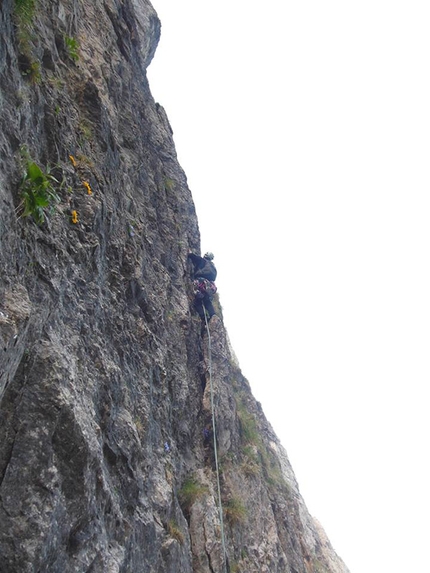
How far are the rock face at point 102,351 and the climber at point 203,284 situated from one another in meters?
0.37

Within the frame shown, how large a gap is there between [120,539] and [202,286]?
7977 mm

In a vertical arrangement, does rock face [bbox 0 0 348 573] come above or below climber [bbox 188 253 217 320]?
below

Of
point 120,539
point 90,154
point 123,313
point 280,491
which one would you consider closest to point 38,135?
point 90,154

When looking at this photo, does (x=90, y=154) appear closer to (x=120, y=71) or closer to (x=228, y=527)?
(x=120, y=71)

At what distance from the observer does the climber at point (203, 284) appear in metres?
12.7

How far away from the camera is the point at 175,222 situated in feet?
39.4

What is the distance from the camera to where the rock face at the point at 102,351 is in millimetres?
4543

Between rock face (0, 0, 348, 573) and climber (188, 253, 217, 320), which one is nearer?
rock face (0, 0, 348, 573)

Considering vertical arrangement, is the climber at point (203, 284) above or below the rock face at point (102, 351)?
above

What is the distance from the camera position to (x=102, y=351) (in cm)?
634

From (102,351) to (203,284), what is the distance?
6708mm

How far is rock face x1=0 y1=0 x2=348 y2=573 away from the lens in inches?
179

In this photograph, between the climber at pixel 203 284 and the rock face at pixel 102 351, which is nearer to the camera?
the rock face at pixel 102 351

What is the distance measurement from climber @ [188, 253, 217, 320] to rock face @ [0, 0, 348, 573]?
37 centimetres
